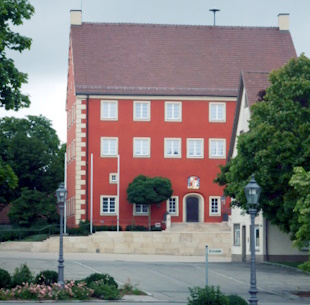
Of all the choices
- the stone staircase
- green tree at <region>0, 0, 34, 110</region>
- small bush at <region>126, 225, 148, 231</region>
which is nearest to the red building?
small bush at <region>126, 225, 148, 231</region>

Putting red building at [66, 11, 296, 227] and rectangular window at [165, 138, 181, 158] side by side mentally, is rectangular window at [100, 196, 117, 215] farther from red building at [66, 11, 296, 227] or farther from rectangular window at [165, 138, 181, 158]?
rectangular window at [165, 138, 181, 158]

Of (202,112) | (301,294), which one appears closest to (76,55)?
(202,112)

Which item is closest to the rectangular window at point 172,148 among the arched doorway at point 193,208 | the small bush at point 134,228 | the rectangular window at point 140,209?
the arched doorway at point 193,208

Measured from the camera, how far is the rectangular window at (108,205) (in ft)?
240

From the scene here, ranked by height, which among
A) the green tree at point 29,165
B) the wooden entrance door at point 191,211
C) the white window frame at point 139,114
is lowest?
the wooden entrance door at point 191,211

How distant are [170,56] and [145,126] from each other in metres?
6.31

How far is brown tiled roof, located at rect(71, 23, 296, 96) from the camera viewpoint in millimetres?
74125

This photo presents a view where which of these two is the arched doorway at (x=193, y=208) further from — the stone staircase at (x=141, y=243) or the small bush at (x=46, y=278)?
the small bush at (x=46, y=278)

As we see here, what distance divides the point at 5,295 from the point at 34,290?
2.92 ft

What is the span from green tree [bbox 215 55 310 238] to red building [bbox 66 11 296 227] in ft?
90.6

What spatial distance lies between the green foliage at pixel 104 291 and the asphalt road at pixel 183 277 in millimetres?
536

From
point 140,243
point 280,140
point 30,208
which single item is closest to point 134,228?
point 140,243

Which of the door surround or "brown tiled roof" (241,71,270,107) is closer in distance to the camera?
"brown tiled roof" (241,71,270,107)

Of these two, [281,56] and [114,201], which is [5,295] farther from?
[281,56]
